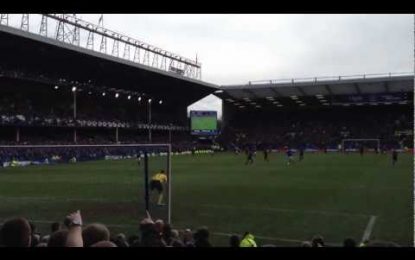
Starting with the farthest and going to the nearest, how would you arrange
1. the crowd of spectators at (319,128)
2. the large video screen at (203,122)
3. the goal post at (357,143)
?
the crowd of spectators at (319,128) → the goal post at (357,143) → the large video screen at (203,122)

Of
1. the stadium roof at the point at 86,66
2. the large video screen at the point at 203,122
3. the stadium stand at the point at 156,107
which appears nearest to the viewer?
the stadium roof at the point at 86,66

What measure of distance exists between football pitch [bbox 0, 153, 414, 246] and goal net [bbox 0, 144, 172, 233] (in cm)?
5

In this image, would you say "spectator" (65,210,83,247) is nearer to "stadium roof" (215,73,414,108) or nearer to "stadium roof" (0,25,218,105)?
"stadium roof" (0,25,218,105)

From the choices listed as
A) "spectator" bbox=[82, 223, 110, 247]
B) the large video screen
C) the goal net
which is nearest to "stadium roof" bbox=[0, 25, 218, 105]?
the large video screen

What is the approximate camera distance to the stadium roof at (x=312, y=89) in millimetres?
81688

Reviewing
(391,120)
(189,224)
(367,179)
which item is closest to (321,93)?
(391,120)

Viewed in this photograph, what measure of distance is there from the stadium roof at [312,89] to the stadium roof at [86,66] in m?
5.48

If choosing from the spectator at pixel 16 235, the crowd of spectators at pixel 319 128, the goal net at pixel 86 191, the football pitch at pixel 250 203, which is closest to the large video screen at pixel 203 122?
the crowd of spectators at pixel 319 128

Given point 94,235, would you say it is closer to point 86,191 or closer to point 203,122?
point 86,191

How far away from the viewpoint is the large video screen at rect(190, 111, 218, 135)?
279 feet

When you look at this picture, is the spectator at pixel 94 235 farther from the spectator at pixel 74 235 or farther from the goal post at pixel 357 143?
the goal post at pixel 357 143

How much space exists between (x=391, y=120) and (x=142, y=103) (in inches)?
1698
